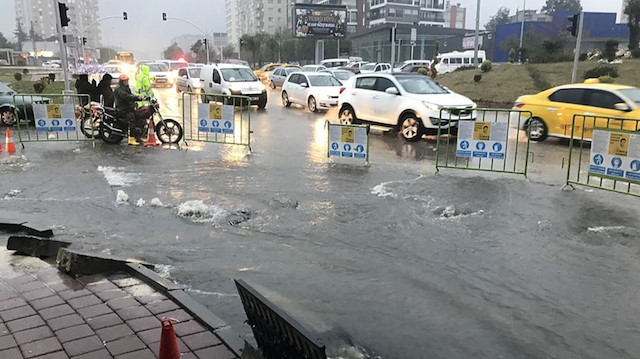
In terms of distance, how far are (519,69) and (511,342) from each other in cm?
3087

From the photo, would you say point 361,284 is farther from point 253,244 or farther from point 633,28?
point 633,28

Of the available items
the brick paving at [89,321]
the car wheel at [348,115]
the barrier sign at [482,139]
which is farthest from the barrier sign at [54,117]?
the barrier sign at [482,139]

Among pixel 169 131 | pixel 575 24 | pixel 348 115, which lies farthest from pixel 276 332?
pixel 575 24

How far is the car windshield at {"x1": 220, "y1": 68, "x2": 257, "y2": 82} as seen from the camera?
73.5 feet

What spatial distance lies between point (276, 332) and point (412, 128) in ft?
37.7

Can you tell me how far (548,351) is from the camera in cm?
404

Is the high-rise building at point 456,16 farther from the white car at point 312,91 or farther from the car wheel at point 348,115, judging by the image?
the car wheel at point 348,115

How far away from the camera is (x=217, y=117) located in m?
12.4

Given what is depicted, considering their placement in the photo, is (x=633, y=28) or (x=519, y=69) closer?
(x=519, y=69)

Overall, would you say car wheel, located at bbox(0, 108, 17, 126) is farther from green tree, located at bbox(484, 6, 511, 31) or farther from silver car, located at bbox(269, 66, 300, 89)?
green tree, located at bbox(484, 6, 511, 31)

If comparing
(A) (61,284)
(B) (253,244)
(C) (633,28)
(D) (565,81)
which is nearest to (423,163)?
(B) (253,244)

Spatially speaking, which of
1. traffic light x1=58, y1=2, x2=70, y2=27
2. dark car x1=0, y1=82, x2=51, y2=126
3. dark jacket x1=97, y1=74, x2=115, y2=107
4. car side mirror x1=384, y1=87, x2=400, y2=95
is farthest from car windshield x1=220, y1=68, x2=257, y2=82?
car side mirror x1=384, y1=87, x2=400, y2=95

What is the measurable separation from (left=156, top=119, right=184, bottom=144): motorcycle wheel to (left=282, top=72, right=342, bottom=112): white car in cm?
952

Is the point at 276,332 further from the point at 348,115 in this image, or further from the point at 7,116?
the point at 7,116
